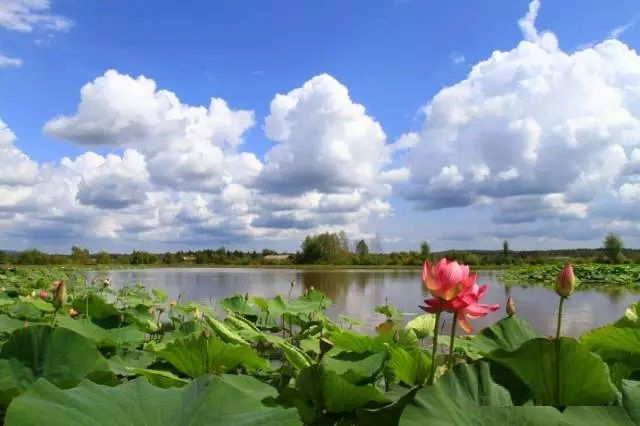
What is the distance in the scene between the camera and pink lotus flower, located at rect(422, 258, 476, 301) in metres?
1.12

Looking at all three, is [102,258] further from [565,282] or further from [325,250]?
[565,282]

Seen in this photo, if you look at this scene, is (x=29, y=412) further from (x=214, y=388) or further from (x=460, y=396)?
(x=460, y=396)

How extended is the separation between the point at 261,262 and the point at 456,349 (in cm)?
5168

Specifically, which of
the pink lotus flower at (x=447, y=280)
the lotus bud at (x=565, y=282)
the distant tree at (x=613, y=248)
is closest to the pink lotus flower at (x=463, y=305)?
the pink lotus flower at (x=447, y=280)

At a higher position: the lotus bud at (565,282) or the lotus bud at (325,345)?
the lotus bud at (565,282)

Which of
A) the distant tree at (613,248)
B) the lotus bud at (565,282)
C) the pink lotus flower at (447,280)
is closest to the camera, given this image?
the pink lotus flower at (447,280)

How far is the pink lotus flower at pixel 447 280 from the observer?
112 centimetres

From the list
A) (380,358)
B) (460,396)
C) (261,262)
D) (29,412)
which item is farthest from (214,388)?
(261,262)

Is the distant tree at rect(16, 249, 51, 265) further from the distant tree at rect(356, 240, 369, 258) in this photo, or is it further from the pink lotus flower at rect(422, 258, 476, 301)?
the pink lotus flower at rect(422, 258, 476, 301)

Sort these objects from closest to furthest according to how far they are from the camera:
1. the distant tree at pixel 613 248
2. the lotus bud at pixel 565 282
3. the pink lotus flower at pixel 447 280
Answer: the pink lotus flower at pixel 447 280 → the lotus bud at pixel 565 282 → the distant tree at pixel 613 248

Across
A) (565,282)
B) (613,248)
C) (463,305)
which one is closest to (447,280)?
(463,305)

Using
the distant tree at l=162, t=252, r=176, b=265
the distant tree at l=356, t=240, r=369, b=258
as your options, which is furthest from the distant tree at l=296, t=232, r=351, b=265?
the distant tree at l=162, t=252, r=176, b=265

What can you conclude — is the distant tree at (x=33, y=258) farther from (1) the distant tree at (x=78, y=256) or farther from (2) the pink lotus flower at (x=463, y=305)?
(2) the pink lotus flower at (x=463, y=305)

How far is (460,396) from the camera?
93 cm
